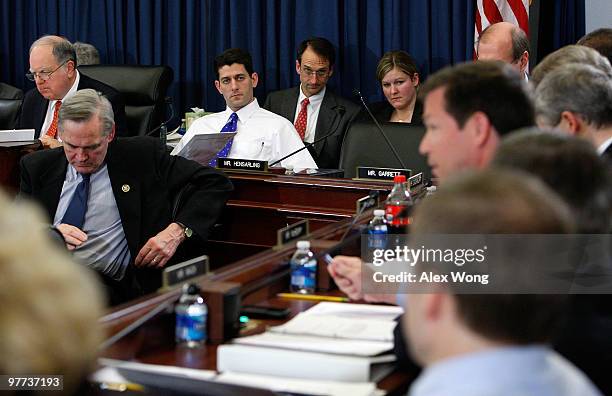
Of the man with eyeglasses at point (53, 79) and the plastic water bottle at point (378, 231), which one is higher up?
the man with eyeglasses at point (53, 79)

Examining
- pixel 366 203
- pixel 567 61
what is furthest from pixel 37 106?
pixel 567 61

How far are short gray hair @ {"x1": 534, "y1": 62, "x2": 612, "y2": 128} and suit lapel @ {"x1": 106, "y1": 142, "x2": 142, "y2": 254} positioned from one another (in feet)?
6.08

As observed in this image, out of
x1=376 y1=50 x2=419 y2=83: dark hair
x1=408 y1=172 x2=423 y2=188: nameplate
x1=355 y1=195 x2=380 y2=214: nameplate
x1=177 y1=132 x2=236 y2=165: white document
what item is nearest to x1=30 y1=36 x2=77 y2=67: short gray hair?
x1=177 y1=132 x2=236 y2=165: white document

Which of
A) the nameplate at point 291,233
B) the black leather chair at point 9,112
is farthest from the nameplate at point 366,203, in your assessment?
the black leather chair at point 9,112

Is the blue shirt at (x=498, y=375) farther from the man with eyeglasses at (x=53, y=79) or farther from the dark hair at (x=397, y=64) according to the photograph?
the man with eyeglasses at (x=53, y=79)

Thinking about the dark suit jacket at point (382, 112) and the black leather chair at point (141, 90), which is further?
the black leather chair at point (141, 90)

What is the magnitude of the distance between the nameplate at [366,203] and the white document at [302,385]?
1.34 m

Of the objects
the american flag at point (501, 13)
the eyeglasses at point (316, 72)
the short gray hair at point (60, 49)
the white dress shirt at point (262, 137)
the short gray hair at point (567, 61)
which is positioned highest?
the american flag at point (501, 13)

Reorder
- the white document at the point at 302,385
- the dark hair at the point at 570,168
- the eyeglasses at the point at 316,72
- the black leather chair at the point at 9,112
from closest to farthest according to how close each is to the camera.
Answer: the dark hair at the point at 570,168 → the white document at the point at 302,385 → the eyeglasses at the point at 316,72 → the black leather chair at the point at 9,112

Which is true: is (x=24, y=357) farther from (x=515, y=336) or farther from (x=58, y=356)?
(x=515, y=336)

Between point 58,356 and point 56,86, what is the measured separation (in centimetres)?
497

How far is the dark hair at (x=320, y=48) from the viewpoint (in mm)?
5918

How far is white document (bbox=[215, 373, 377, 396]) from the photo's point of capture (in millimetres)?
1882

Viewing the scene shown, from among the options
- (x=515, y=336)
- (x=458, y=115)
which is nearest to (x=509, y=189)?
(x=515, y=336)
